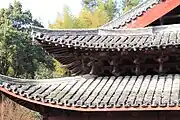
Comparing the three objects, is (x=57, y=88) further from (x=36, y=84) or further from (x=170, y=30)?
(x=170, y=30)

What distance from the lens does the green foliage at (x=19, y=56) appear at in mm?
36438

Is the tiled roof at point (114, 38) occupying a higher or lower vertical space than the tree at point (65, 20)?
lower

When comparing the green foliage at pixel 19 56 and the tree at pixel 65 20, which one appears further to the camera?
the tree at pixel 65 20

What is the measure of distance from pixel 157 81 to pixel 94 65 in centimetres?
168

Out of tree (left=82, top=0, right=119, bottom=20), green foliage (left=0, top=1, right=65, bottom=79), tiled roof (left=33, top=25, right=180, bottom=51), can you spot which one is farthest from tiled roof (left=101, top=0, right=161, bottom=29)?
tree (left=82, top=0, right=119, bottom=20)

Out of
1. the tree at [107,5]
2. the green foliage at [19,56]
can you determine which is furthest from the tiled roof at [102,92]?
the tree at [107,5]

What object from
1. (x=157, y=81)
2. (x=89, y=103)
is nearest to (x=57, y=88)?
(x=89, y=103)

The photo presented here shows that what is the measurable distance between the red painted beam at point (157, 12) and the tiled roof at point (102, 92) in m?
1.63

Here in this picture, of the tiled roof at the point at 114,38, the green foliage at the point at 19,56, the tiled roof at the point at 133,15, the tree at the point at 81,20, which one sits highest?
the tree at the point at 81,20

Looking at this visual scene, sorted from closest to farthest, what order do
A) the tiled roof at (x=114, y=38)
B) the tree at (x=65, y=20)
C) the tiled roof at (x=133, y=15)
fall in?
the tiled roof at (x=114, y=38) < the tiled roof at (x=133, y=15) < the tree at (x=65, y=20)

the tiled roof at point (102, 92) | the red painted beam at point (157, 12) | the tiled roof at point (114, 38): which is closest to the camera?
the tiled roof at point (102, 92)

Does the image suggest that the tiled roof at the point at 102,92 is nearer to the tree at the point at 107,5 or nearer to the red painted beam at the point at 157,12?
the red painted beam at the point at 157,12

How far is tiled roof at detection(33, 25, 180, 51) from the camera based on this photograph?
1046 centimetres

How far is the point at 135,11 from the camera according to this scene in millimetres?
12094
